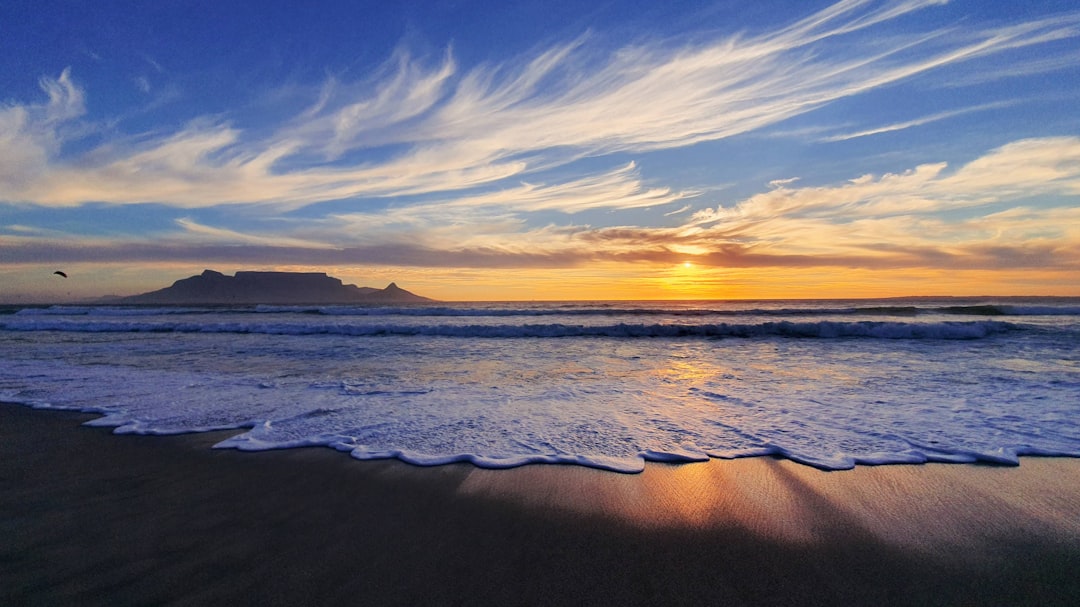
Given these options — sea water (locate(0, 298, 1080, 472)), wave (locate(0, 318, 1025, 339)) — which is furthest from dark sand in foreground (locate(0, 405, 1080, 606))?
wave (locate(0, 318, 1025, 339))

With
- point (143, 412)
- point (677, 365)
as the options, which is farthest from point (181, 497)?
point (677, 365)

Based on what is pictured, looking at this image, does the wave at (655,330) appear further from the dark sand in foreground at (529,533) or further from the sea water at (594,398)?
the dark sand in foreground at (529,533)

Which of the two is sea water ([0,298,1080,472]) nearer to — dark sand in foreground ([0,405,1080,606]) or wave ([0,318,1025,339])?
dark sand in foreground ([0,405,1080,606])

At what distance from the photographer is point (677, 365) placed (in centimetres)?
977

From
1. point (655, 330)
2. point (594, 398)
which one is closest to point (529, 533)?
point (594, 398)

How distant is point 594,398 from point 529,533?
3.75m

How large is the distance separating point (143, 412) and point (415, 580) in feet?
17.7

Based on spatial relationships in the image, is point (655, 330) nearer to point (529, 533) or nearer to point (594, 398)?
point (594, 398)

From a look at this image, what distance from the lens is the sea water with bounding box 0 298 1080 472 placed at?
176 inches

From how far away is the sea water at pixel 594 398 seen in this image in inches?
176

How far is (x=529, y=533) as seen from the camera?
2854mm

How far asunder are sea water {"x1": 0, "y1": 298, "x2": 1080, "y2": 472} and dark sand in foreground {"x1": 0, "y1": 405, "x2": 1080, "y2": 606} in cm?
42

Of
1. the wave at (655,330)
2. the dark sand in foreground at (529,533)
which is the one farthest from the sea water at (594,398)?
the wave at (655,330)

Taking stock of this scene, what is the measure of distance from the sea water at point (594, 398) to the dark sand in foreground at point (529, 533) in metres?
0.42
